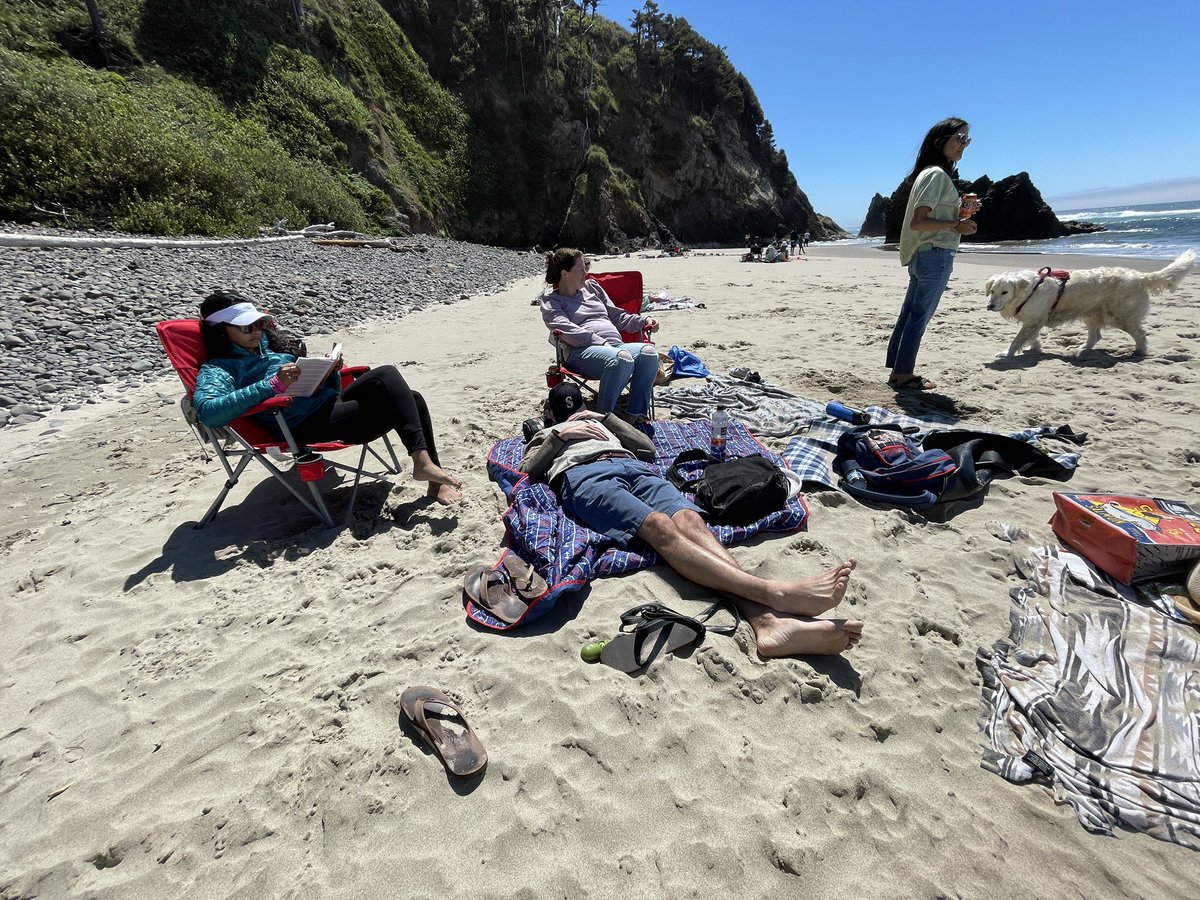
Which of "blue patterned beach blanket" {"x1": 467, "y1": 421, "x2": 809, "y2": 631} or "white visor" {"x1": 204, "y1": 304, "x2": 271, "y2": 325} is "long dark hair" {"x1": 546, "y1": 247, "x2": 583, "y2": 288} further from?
"white visor" {"x1": 204, "y1": 304, "x2": 271, "y2": 325}

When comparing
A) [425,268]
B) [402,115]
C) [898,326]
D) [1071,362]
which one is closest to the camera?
[898,326]

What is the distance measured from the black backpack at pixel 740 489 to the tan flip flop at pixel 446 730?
163 centimetres

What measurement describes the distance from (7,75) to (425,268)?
29.8ft

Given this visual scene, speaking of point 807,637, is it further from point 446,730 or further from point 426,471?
point 426,471

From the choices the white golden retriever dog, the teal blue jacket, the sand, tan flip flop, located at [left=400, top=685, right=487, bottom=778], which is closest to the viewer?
the sand

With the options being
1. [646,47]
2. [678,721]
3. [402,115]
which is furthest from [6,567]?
[646,47]

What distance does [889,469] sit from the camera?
124 inches

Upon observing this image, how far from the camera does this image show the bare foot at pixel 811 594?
2123 millimetres

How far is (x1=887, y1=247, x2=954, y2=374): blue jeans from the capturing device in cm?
463

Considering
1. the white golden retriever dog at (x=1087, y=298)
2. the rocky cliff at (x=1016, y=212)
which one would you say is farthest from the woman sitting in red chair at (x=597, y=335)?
the rocky cliff at (x=1016, y=212)

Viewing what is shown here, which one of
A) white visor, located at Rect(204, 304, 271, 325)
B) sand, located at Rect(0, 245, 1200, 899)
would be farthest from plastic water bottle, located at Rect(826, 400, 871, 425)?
white visor, located at Rect(204, 304, 271, 325)

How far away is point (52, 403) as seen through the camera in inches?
199

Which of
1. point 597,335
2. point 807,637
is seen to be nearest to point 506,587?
point 807,637

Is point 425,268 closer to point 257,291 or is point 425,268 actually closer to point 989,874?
point 257,291
